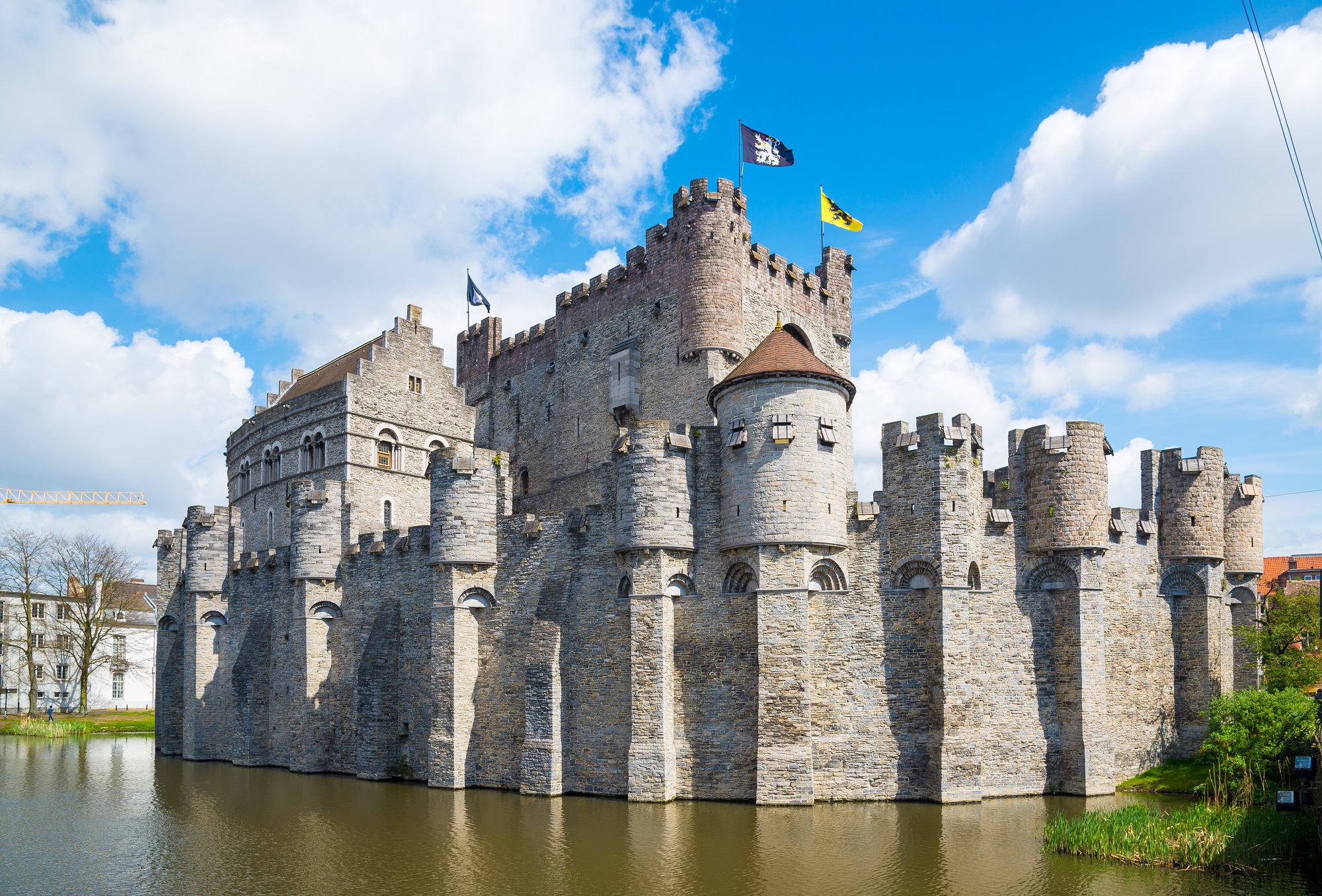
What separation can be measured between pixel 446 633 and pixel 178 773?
44.9 feet

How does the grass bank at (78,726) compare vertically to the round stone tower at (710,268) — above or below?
below

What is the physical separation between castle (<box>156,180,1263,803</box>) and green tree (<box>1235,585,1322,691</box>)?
76 centimetres

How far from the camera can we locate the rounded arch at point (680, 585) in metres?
28.2

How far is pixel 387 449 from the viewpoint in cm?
4409

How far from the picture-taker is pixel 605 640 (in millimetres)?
29062

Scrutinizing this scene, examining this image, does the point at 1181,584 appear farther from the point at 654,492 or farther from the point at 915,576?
the point at 654,492

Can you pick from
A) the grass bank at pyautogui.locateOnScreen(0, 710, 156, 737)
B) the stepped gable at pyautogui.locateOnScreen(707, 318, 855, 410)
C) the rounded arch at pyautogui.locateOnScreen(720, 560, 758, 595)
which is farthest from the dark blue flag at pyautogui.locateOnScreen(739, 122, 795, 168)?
the grass bank at pyautogui.locateOnScreen(0, 710, 156, 737)

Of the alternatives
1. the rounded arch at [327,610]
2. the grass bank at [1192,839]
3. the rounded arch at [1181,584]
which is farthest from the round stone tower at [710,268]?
the grass bank at [1192,839]

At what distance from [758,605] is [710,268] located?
1398 centimetres

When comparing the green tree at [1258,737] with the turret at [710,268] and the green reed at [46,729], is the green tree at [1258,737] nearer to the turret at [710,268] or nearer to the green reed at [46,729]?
the turret at [710,268]

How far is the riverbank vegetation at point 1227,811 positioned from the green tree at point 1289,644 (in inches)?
33.0

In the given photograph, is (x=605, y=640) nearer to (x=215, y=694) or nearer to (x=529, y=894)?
(x=529, y=894)

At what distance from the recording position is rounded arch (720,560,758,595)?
91.8 ft

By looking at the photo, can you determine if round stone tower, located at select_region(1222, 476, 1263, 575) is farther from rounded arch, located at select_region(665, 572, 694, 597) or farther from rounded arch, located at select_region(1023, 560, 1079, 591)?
rounded arch, located at select_region(665, 572, 694, 597)
